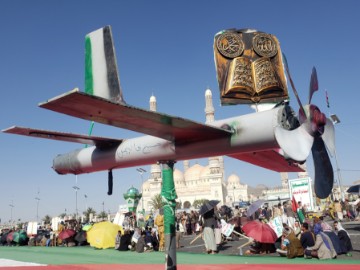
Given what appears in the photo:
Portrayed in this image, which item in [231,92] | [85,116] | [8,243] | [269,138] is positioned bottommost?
[8,243]

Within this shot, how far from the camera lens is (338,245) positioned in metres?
11.0

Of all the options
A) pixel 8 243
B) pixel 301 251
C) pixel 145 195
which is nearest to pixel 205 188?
pixel 145 195

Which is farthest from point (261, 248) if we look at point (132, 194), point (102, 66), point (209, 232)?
point (132, 194)

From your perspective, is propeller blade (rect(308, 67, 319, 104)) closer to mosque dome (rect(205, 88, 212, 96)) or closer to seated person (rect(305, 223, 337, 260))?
seated person (rect(305, 223, 337, 260))

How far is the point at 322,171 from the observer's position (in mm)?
6215

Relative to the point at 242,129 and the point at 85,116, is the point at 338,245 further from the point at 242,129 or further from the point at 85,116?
the point at 85,116

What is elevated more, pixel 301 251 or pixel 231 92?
pixel 231 92

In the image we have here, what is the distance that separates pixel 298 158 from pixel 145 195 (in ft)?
374

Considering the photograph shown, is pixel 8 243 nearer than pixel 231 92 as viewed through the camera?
No

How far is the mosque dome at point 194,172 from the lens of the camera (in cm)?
12100

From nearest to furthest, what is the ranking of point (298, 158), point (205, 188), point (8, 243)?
point (298, 158)
point (8, 243)
point (205, 188)

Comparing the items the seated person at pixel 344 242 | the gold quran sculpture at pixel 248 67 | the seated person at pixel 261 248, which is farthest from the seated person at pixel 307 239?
the gold quran sculpture at pixel 248 67

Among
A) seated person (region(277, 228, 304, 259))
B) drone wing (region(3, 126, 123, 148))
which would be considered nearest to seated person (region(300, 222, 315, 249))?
seated person (region(277, 228, 304, 259))

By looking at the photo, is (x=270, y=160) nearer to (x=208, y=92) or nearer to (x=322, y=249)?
(x=322, y=249)
